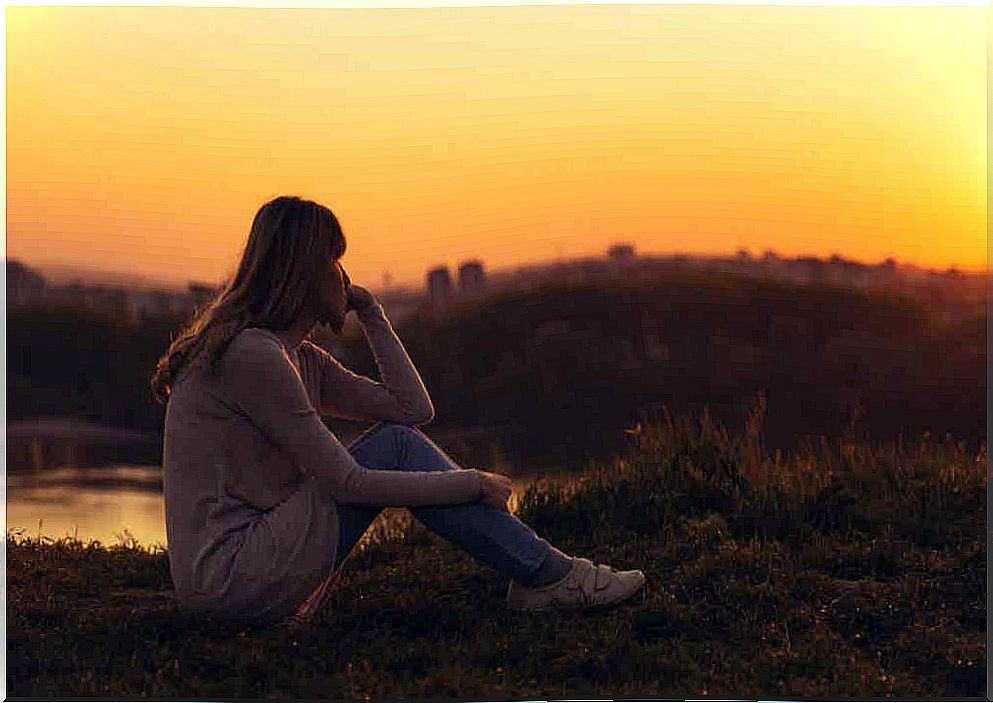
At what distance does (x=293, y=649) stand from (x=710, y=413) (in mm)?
2418

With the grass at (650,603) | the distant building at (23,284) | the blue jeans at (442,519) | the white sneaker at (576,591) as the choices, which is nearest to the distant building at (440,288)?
A: the grass at (650,603)

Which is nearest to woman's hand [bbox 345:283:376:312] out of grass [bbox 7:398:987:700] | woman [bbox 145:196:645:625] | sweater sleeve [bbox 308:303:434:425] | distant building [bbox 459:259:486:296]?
sweater sleeve [bbox 308:303:434:425]

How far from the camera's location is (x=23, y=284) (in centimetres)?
544

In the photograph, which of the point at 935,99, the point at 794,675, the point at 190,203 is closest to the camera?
the point at 794,675

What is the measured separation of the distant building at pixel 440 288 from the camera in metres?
6.05

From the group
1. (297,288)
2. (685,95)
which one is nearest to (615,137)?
(685,95)

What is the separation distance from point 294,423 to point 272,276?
44 cm

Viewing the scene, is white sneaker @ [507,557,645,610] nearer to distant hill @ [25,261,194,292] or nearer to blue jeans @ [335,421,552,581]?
blue jeans @ [335,421,552,581]

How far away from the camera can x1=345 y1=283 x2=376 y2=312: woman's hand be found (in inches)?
171

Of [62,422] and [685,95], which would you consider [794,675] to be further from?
[62,422]

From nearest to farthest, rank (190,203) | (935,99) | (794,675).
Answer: (794,675) < (935,99) < (190,203)

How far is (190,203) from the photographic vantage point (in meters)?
5.64

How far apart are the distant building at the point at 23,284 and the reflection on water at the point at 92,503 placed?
2.23ft

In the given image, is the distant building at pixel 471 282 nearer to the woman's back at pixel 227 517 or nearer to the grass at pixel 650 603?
the grass at pixel 650 603
